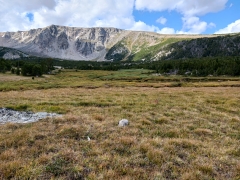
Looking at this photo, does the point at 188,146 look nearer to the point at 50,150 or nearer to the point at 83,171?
the point at 83,171

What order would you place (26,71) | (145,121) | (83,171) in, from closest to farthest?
(83,171), (145,121), (26,71)

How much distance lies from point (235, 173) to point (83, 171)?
20.2 ft

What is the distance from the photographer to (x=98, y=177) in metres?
7.00

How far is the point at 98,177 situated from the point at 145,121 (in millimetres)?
8093

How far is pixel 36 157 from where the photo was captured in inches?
335

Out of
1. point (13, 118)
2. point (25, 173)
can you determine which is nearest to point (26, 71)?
point (13, 118)

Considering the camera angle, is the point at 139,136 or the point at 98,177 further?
the point at 139,136

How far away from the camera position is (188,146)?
1043 centimetres

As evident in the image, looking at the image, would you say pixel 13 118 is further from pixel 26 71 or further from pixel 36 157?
pixel 26 71

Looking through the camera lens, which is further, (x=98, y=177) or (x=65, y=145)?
(x=65, y=145)

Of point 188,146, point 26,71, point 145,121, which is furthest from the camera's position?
point 26,71

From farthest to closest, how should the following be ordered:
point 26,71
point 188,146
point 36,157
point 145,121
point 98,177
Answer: point 26,71 < point 145,121 < point 188,146 < point 36,157 < point 98,177

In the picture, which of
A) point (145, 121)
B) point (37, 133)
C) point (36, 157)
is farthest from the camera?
point (145, 121)

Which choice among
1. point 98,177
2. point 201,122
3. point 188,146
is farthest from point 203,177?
point 201,122
